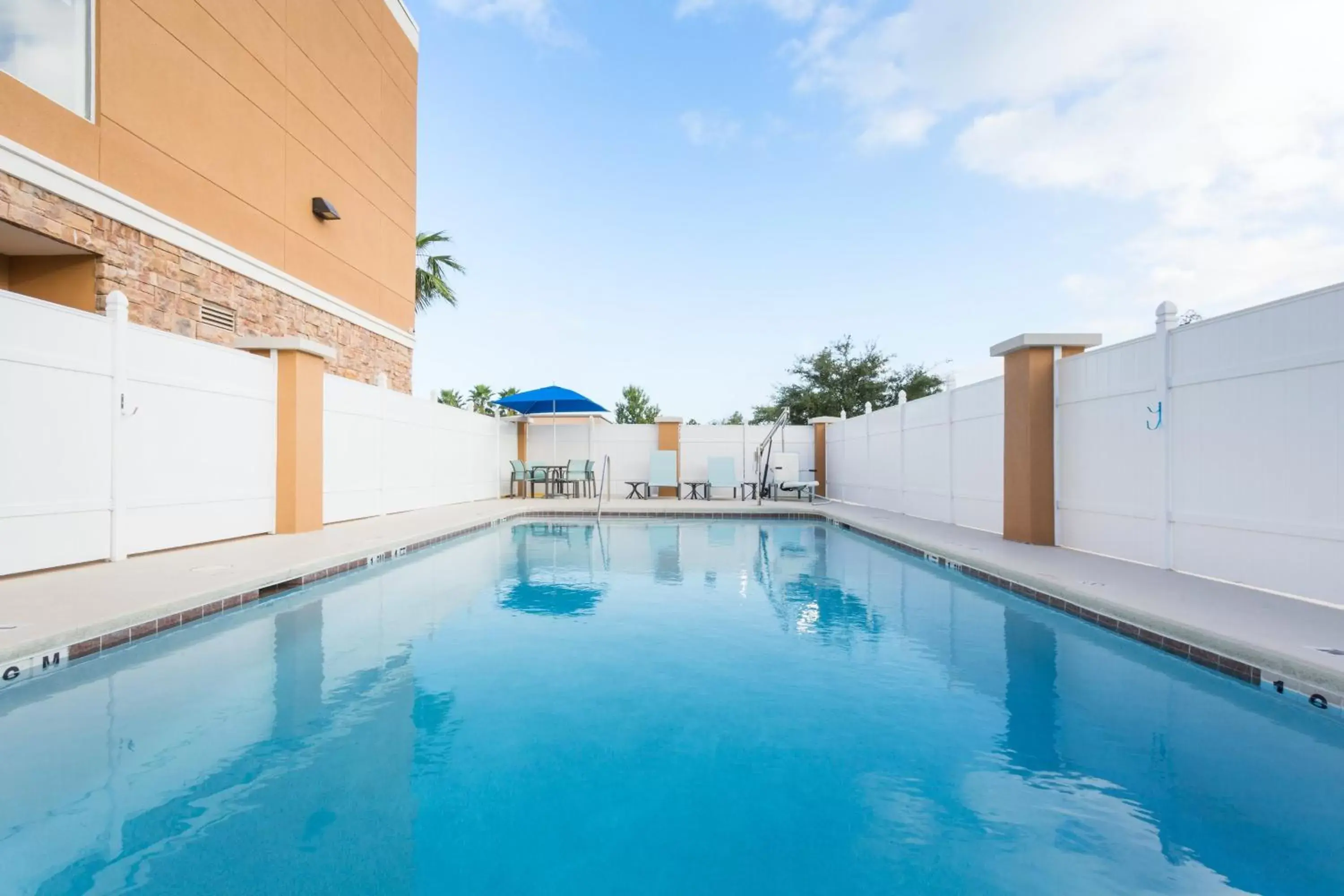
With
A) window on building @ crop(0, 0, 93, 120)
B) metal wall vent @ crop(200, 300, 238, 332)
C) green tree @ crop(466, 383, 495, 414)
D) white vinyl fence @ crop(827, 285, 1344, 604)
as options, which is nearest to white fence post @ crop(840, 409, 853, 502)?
white vinyl fence @ crop(827, 285, 1344, 604)

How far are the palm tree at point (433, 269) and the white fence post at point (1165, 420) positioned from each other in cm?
1895

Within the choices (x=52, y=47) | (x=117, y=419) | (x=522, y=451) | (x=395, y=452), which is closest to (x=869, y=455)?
(x=522, y=451)

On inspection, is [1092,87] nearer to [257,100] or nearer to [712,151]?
[712,151]

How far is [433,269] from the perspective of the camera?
66.0 feet

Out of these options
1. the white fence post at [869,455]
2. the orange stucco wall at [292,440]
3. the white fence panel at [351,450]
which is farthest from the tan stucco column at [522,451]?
the white fence post at [869,455]

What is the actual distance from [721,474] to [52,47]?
38.7ft

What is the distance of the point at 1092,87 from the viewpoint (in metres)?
9.50

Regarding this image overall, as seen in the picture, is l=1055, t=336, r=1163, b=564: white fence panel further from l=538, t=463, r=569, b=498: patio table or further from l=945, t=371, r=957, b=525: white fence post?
l=538, t=463, r=569, b=498: patio table

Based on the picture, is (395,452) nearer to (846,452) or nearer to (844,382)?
(846,452)

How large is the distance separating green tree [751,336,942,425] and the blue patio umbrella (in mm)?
12149

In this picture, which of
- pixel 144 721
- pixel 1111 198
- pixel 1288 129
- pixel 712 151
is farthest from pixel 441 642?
pixel 712 151

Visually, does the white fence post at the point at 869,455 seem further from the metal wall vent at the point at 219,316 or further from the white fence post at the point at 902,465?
the metal wall vent at the point at 219,316

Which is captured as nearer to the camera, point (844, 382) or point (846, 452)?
point (846, 452)

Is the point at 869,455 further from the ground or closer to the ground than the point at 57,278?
closer to the ground
